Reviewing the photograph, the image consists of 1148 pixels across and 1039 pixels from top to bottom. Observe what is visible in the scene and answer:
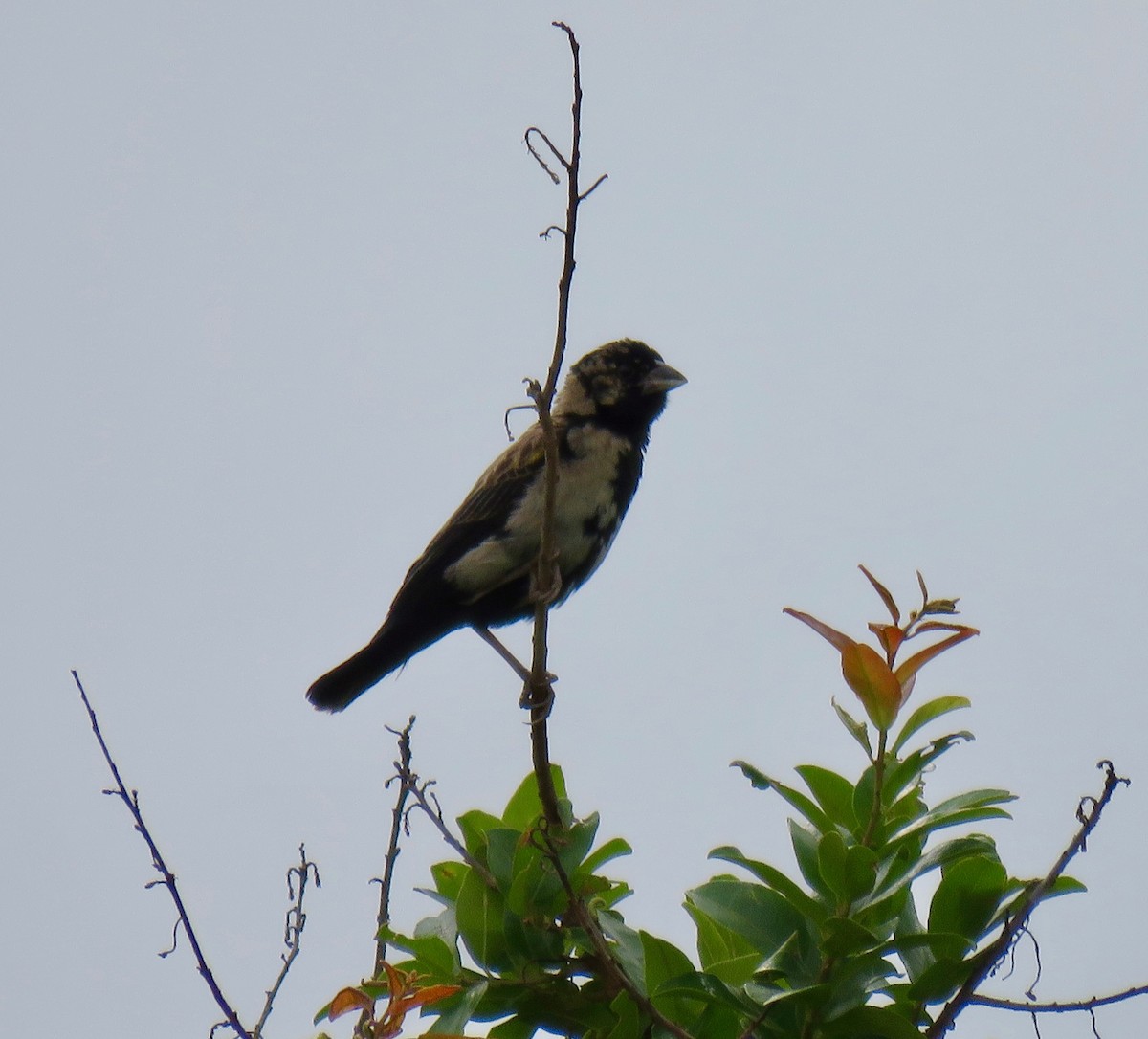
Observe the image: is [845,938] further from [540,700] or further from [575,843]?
[540,700]

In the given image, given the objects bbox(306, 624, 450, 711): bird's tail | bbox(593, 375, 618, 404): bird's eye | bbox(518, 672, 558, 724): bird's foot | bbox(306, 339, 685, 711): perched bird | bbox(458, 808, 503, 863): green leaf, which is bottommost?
bbox(458, 808, 503, 863): green leaf

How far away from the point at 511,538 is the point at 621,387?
3.16ft

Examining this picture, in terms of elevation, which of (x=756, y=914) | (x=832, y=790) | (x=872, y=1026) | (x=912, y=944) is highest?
(x=832, y=790)

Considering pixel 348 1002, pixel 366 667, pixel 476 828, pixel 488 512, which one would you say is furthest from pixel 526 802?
pixel 366 667

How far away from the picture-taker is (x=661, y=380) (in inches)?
219

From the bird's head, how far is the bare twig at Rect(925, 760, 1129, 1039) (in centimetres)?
325

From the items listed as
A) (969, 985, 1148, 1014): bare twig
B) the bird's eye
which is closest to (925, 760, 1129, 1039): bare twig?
(969, 985, 1148, 1014): bare twig

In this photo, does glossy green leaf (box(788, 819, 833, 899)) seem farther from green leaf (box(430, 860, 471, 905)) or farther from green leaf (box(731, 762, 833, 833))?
green leaf (box(430, 860, 471, 905))

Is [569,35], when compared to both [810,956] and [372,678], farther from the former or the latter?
[372,678]

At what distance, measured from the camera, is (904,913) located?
259 centimetres

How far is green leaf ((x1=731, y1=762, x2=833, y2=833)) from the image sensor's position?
2506 mm

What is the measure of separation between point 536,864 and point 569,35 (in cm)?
171

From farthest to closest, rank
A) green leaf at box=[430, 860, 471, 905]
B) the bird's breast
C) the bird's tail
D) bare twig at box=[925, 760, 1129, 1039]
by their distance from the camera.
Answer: the bird's tail, the bird's breast, green leaf at box=[430, 860, 471, 905], bare twig at box=[925, 760, 1129, 1039]

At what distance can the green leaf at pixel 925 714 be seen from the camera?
2545 millimetres
